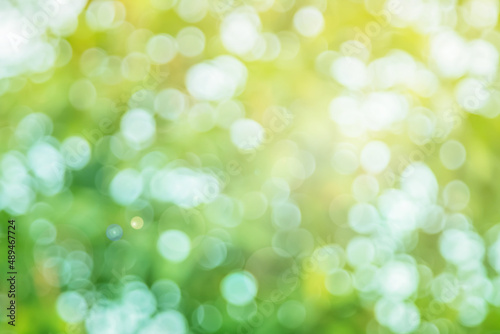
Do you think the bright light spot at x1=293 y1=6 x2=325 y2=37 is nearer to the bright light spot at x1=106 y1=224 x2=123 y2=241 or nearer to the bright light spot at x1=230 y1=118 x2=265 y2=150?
the bright light spot at x1=230 y1=118 x2=265 y2=150

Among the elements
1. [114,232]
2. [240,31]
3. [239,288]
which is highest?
[240,31]

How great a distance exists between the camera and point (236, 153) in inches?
36.2

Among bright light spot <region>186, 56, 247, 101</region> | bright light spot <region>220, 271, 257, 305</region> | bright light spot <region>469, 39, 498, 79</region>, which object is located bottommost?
bright light spot <region>220, 271, 257, 305</region>

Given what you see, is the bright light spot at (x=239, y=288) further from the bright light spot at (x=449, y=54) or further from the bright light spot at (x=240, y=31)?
the bright light spot at (x=449, y=54)

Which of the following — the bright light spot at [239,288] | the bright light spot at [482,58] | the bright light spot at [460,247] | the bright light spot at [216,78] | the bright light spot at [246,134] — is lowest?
the bright light spot at [239,288]

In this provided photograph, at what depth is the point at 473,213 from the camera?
1.03m

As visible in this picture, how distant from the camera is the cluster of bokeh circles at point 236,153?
0.90m

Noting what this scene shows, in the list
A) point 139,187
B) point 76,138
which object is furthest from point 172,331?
point 76,138

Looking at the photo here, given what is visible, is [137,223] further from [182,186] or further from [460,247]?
[460,247]

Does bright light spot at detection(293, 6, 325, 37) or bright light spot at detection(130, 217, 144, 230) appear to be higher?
bright light spot at detection(293, 6, 325, 37)

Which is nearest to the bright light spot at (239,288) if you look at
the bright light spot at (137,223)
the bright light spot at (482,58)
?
the bright light spot at (137,223)

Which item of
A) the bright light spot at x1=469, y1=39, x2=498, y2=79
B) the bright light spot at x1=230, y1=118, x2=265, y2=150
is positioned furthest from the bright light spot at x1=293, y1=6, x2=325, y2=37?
the bright light spot at x1=469, y1=39, x2=498, y2=79

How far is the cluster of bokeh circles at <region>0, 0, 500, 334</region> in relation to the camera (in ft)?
→ 2.94

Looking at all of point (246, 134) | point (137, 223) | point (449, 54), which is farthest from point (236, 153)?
point (449, 54)
